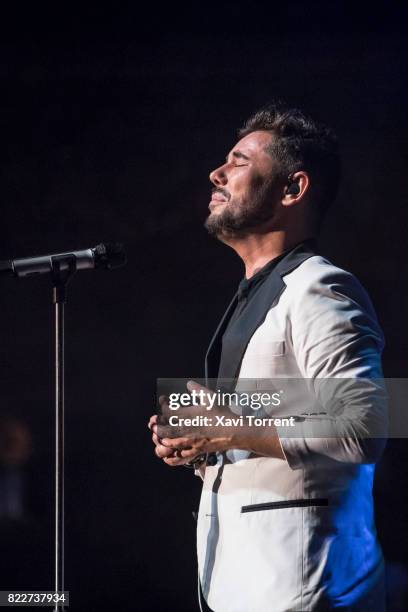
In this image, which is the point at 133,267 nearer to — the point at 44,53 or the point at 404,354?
the point at 44,53

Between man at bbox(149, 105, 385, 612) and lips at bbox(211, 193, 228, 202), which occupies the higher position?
lips at bbox(211, 193, 228, 202)

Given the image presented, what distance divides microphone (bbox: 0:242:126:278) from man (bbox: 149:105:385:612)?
0.39m

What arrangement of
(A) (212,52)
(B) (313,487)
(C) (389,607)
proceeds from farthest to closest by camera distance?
(A) (212,52)
(C) (389,607)
(B) (313,487)

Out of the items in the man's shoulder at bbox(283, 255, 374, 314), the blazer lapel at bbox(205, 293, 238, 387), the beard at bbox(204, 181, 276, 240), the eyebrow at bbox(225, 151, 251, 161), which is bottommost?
the blazer lapel at bbox(205, 293, 238, 387)

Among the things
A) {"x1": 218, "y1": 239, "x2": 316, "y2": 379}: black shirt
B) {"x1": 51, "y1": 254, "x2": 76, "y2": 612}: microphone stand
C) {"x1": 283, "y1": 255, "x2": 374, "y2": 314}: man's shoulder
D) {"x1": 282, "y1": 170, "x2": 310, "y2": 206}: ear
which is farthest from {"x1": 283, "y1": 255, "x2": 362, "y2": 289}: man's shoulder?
{"x1": 51, "y1": 254, "x2": 76, "y2": 612}: microphone stand

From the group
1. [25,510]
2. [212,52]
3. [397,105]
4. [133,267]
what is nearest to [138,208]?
[133,267]

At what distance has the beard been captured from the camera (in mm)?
1946

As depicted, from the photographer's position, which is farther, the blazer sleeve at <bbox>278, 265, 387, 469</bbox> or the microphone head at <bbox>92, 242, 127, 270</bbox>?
the microphone head at <bbox>92, 242, 127, 270</bbox>

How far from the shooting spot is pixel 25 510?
2588mm

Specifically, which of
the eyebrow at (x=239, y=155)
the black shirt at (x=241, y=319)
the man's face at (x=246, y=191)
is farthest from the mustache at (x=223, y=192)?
the black shirt at (x=241, y=319)

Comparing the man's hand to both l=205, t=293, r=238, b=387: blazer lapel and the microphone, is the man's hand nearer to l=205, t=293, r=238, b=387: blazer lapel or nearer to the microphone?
l=205, t=293, r=238, b=387: blazer lapel

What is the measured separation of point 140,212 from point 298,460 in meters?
1.44

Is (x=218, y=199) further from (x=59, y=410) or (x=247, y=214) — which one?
(x=59, y=410)

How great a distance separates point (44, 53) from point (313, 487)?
1.98 metres
